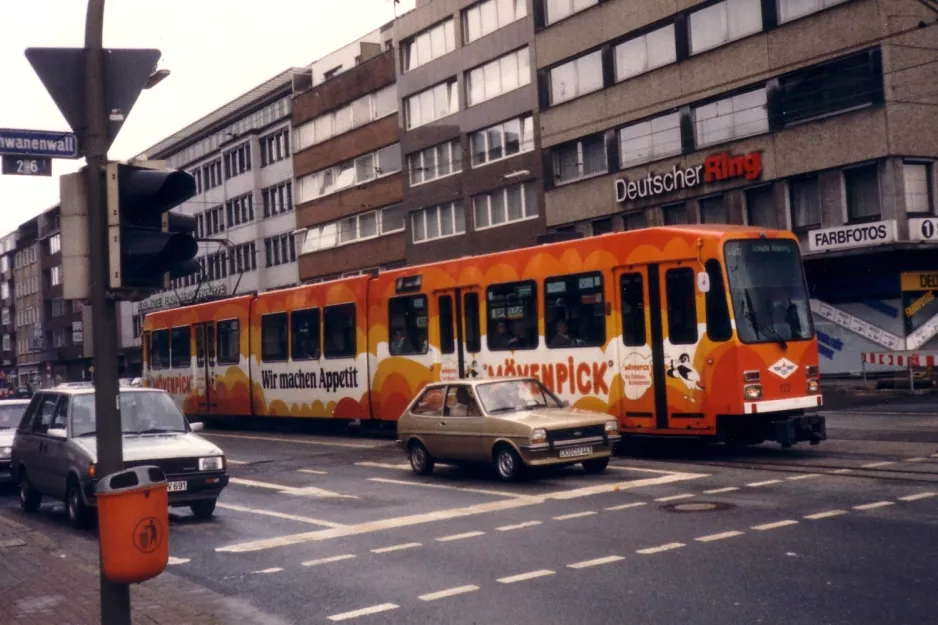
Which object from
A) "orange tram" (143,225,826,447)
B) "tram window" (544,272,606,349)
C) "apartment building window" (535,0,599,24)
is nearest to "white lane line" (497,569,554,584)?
"orange tram" (143,225,826,447)

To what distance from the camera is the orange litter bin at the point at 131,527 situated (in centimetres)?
609

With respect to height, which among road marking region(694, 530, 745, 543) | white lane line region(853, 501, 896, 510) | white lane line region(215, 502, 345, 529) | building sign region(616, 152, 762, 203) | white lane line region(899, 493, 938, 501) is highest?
building sign region(616, 152, 762, 203)

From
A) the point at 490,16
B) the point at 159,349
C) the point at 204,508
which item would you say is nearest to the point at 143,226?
the point at 204,508

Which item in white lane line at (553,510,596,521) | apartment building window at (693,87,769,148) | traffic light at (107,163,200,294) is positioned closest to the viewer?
traffic light at (107,163,200,294)

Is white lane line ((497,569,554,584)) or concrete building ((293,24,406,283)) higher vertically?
concrete building ((293,24,406,283))

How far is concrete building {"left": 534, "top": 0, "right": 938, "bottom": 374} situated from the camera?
3259cm

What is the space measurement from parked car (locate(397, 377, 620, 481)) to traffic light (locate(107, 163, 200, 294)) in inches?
388

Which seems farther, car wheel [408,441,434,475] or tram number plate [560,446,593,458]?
car wheel [408,441,434,475]

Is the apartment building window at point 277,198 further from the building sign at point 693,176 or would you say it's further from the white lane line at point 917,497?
the white lane line at point 917,497

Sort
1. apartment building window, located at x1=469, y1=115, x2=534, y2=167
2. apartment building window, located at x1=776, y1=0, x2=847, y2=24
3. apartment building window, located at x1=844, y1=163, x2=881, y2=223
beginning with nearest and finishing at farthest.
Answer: apartment building window, located at x1=844, y1=163, x2=881, y2=223 → apartment building window, located at x1=776, y1=0, x2=847, y2=24 → apartment building window, located at x1=469, y1=115, x2=534, y2=167

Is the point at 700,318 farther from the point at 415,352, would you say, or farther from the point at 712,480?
the point at 415,352

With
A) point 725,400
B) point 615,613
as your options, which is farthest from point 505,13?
point 615,613

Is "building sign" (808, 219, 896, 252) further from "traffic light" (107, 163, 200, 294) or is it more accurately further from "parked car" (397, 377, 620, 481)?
"traffic light" (107, 163, 200, 294)

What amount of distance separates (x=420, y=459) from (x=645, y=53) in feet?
86.6
